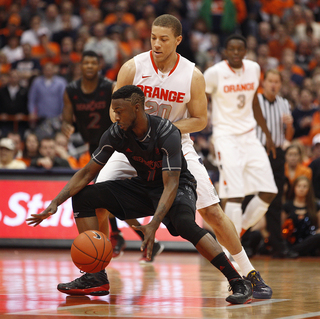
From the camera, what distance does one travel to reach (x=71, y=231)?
31.2ft

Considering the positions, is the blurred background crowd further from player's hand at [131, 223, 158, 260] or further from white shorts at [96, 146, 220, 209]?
player's hand at [131, 223, 158, 260]

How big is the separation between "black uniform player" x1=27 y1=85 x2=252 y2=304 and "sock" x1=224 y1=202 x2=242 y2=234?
8.85 feet

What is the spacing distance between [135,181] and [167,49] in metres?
1.20

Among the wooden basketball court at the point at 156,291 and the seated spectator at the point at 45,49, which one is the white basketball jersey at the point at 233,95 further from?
the seated spectator at the point at 45,49

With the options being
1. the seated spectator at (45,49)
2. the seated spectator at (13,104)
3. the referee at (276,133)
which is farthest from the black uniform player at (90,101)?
the seated spectator at (45,49)

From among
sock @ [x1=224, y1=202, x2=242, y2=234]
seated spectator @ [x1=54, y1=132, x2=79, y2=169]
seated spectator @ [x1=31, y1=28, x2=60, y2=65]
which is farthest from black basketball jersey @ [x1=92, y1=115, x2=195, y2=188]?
seated spectator @ [x1=31, y1=28, x2=60, y2=65]

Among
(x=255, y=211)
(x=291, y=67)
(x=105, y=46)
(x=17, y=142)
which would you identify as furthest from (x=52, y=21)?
(x=255, y=211)

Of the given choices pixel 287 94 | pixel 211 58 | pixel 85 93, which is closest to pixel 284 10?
pixel 211 58

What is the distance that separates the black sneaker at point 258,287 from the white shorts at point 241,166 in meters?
2.57

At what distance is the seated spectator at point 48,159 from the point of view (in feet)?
31.8

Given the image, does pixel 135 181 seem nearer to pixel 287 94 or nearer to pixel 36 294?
pixel 36 294

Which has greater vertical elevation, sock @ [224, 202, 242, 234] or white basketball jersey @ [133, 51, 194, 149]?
white basketball jersey @ [133, 51, 194, 149]

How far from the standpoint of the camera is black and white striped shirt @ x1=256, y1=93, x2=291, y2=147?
8.71 metres

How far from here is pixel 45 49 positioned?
46.9 ft
